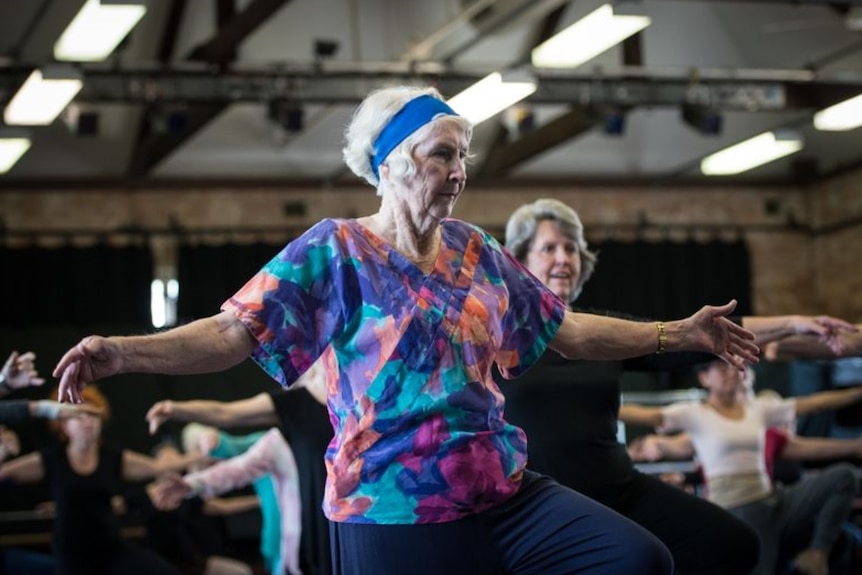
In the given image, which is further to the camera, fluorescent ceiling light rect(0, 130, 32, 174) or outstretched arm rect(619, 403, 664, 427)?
fluorescent ceiling light rect(0, 130, 32, 174)

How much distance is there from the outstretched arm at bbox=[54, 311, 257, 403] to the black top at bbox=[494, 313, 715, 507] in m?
1.27

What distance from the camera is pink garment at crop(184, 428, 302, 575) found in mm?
6035

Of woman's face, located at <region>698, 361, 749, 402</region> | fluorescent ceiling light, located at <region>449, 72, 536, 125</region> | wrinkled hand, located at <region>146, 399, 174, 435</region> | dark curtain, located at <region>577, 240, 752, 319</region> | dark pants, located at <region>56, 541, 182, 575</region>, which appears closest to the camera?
wrinkled hand, located at <region>146, 399, 174, 435</region>

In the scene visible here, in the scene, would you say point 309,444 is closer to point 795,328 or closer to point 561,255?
point 561,255

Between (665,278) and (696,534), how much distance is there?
10.3 meters

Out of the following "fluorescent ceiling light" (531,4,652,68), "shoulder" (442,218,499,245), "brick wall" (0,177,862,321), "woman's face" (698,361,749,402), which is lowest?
"woman's face" (698,361,749,402)

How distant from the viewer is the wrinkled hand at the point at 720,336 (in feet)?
10.1

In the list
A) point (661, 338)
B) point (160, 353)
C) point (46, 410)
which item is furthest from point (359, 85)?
point (160, 353)

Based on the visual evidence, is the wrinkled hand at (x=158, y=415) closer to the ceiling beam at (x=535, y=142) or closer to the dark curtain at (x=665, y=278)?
the ceiling beam at (x=535, y=142)

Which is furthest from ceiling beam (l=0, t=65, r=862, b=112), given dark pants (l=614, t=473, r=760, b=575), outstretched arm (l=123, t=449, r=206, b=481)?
dark pants (l=614, t=473, r=760, b=575)

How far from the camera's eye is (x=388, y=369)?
267cm

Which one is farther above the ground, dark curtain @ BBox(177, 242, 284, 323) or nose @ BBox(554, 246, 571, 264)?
dark curtain @ BBox(177, 242, 284, 323)

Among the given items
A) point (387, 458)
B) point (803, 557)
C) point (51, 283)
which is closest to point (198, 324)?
point (387, 458)

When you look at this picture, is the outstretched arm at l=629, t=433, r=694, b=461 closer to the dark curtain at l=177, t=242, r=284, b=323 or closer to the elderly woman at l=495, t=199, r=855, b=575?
the elderly woman at l=495, t=199, r=855, b=575
